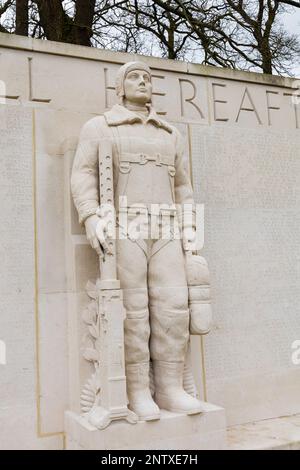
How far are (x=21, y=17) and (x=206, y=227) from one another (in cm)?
616

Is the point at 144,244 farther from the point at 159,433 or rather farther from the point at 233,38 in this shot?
the point at 233,38

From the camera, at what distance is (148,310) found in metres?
4.54

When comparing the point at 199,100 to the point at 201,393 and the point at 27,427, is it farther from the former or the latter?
the point at 27,427

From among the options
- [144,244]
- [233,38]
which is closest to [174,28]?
[233,38]

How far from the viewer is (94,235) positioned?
4.37 m

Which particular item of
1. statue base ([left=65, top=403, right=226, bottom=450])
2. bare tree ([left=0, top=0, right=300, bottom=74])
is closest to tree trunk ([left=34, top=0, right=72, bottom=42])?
bare tree ([left=0, top=0, right=300, bottom=74])

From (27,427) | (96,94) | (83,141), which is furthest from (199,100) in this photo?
(27,427)

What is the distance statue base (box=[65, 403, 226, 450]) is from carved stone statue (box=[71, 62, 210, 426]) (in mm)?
100

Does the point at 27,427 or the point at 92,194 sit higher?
the point at 92,194

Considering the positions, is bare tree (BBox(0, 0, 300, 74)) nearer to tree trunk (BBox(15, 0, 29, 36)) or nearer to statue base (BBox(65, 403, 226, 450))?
tree trunk (BBox(15, 0, 29, 36))

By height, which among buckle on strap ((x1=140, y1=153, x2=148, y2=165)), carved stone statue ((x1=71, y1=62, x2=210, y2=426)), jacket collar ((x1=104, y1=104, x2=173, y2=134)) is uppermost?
jacket collar ((x1=104, y1=104, x2=173, y2=134))

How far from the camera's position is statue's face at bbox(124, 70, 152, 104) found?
15.8 ft

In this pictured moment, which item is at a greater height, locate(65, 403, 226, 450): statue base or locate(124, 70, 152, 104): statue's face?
locate(124, 70, 152, 104): statue's face

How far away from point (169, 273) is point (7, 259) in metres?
1.41
